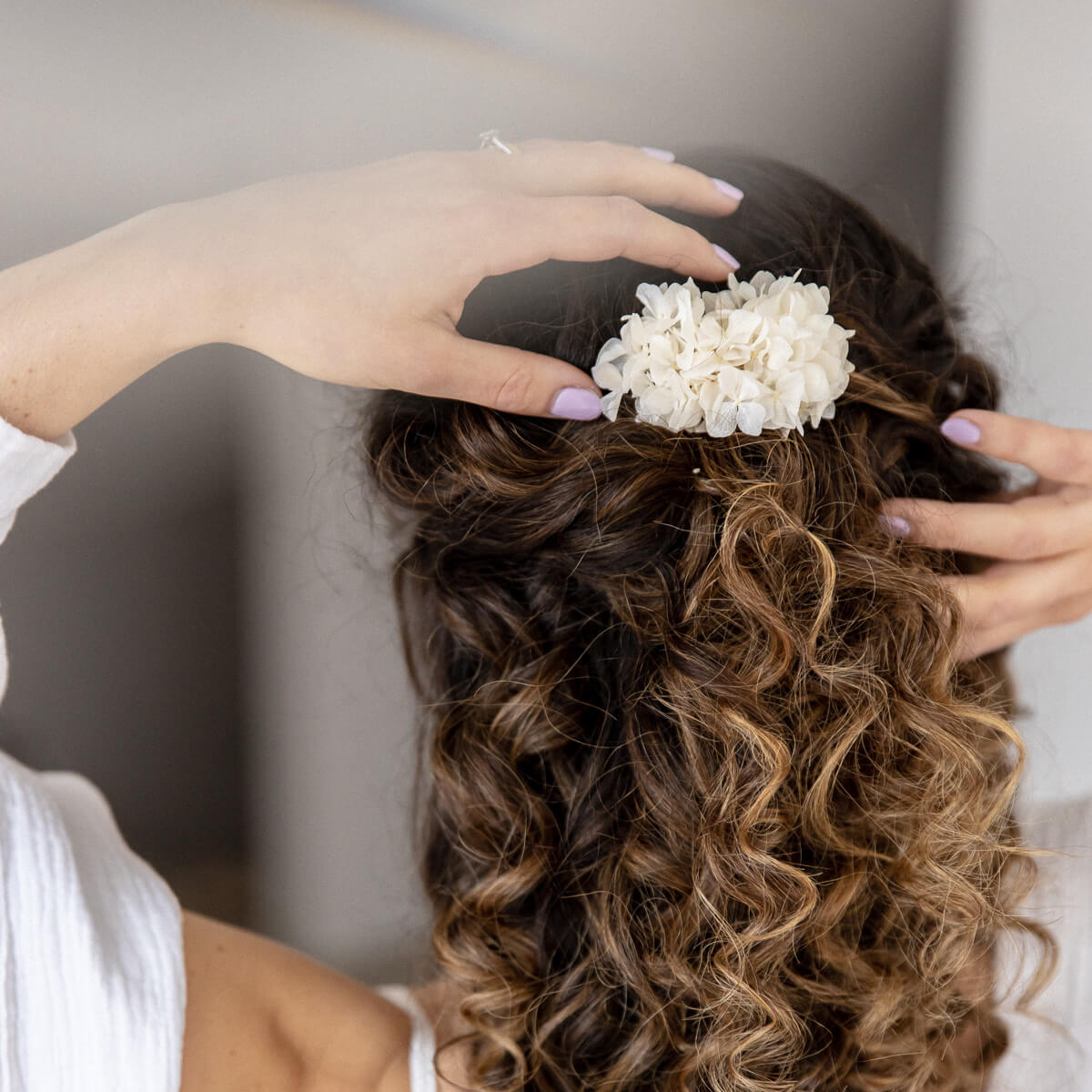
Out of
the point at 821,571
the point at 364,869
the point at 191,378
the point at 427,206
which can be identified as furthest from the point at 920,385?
the point at 364,869

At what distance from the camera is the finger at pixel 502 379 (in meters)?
0.54

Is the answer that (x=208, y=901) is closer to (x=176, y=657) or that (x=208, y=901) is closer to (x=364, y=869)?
(x=364, y=869)

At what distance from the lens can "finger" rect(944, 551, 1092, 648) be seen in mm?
709

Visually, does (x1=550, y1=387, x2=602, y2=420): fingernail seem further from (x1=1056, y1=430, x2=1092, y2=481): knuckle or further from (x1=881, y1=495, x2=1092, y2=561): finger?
(x1=1056, y1=430, x2=1092, y2=481): knuckle

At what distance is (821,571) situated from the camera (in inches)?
24.1

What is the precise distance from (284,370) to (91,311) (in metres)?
0.22

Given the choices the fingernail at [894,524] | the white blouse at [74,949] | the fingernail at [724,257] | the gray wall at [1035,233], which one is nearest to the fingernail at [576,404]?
the fingernail at [724,257]

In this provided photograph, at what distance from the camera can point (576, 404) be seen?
1.90 feet

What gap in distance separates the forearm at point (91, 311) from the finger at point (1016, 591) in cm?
63

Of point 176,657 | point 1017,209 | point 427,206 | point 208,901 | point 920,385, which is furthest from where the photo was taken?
point 208,901

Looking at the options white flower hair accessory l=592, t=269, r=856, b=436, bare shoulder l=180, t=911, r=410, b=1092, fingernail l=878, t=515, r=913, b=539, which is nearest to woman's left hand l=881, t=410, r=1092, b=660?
fingernail l=878, t=515, r=913, b=539

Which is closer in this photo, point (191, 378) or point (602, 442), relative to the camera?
point (602, 442)

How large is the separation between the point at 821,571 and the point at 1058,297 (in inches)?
18.7

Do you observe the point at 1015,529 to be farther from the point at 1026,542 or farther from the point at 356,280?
the point at 356,280
